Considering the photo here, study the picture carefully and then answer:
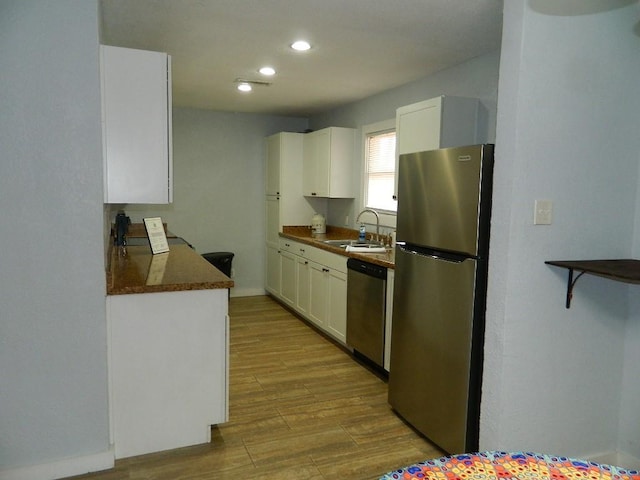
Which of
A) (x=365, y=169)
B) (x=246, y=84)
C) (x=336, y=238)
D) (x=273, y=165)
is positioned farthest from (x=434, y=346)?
(x=273, y=165)

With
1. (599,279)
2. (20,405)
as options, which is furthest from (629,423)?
(20,405)

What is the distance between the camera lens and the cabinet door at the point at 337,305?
4.10m

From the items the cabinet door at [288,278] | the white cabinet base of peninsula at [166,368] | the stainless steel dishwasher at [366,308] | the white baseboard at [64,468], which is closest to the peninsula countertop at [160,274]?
the white cabinet base of peninsula at [166,368]

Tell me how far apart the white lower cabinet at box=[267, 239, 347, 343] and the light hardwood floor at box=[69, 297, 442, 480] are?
1.05 feet

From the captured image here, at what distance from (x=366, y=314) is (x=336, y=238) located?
1.74 meters

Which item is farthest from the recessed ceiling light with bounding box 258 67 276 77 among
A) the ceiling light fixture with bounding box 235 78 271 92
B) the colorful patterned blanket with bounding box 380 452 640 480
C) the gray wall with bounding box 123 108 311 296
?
the colorful patterned blanket with bounding box 380 452 640 480

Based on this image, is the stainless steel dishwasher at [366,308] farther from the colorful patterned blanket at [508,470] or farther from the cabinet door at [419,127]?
the colorful patterned blanket at [508,470]

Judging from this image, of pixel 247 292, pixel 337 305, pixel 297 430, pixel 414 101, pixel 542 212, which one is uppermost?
pixel 414 101

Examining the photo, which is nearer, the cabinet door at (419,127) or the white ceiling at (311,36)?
the white ceiling at (311,36)

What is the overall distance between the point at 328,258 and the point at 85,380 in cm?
246

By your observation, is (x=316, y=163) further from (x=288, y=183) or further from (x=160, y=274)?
(x=160, y=274)

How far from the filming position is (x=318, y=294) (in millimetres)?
4645

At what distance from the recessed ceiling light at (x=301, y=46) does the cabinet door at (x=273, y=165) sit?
8.17ft

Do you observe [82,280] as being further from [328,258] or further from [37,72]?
[328,258]
